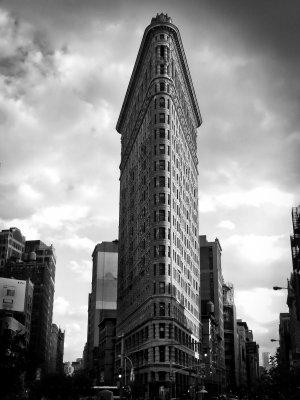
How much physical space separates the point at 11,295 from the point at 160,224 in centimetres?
7358

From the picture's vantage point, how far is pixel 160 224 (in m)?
118

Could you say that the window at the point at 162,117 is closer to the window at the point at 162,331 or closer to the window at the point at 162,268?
the window at the point at 162,268

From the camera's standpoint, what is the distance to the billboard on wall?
554 ft

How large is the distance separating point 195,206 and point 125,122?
40.2 meters

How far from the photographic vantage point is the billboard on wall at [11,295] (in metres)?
169

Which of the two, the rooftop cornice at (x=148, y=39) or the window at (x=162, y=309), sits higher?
the rooftop cornice at (x=148, y=39)

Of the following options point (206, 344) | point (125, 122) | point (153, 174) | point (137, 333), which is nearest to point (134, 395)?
point (137, 333)

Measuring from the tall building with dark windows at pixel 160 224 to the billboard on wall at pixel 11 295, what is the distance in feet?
114

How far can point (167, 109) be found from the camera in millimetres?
129125

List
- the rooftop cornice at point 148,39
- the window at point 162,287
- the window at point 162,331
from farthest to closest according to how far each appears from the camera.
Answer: the rooftop cornice at point 148,39
the window at point 162,287
the window at point 162,331

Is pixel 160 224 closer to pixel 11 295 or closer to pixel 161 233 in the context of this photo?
pixel 161 233

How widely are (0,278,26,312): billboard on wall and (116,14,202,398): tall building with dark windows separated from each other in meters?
34.9

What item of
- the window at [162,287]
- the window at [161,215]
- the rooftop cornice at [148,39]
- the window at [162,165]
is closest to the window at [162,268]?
the window at [162,287]

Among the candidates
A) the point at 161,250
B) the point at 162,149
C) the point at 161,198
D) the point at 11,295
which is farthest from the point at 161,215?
the point at 11,295
